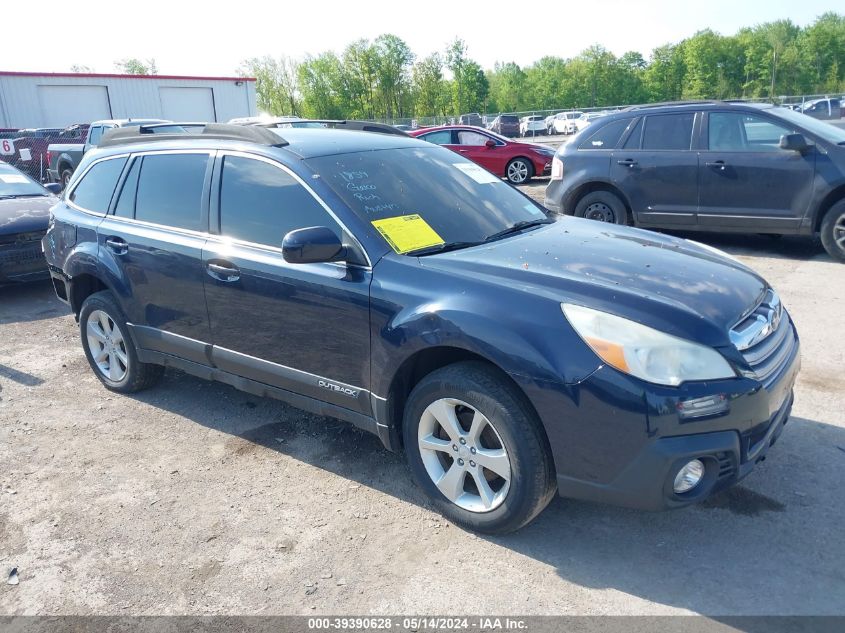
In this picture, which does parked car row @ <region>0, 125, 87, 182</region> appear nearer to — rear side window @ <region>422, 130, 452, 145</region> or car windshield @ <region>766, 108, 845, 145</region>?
rear side window @ <region>422, 130, 452, 145</region>

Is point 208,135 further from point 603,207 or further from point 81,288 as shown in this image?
point 603,207

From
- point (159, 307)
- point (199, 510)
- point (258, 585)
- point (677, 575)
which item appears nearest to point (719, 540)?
point (677, 575)

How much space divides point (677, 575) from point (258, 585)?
1.74m

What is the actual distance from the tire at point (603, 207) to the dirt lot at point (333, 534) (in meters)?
4.56

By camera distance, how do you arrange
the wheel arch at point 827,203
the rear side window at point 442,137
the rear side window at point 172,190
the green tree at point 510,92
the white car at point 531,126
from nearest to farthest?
the rear side window at point 172,190 → the wheel arch at point 827,203 → the rear side window at point 442,137 → the white car at point 531,126 → the green tree at point 510,92

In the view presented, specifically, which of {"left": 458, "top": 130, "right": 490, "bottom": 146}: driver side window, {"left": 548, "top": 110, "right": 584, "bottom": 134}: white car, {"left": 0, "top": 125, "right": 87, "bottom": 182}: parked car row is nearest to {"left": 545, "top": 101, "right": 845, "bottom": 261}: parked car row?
{"left": 458, "top": 130, "right": 490, "bottom": 146}: driver side window

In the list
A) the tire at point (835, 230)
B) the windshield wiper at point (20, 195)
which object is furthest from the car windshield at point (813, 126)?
the windshield wiper at point (20, 195)

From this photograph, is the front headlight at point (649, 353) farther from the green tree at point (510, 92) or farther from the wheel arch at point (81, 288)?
the green tree at point (510, 92)

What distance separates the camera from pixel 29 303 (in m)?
7.93

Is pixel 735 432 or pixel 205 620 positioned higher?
pixel 735 432

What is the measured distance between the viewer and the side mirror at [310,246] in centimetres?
322

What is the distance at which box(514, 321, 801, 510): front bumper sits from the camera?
8.57ft

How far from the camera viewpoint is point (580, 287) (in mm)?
2947

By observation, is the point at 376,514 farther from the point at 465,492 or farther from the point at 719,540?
the point at 719,540
